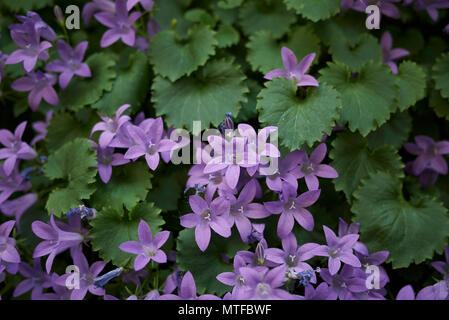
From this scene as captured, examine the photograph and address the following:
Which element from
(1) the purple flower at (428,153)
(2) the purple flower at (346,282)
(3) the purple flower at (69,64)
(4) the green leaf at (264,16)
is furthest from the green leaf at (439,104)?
(3) the purple flower at (69,64)

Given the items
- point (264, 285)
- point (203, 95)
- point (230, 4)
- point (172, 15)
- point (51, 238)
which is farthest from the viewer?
point (172, 15)

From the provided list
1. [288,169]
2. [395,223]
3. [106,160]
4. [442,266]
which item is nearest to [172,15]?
[106,160]

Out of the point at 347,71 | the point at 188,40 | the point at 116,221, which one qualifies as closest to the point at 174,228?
the point at 116,221

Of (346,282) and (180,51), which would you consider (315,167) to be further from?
(180,51)

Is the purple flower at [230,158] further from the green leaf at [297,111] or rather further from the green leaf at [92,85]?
the green leaf at [92,85]

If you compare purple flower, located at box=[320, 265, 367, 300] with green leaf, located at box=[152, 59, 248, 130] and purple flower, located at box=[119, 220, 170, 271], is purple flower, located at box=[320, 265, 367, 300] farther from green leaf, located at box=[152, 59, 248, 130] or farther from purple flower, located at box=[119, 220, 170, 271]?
green leaf, located at box=[152, 59, 248, 130]

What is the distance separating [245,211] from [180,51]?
77cm

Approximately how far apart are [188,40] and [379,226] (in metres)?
1.11

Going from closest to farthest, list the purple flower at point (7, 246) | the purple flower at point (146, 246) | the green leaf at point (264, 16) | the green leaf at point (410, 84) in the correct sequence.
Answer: the purple flower at point (146, 246), the purple flower at point (7, 246), the green leaf at point (410, 84), the green leaf at point (264, 16)

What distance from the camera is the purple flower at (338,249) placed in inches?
55.2

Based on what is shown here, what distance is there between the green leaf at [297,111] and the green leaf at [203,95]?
0.56ft

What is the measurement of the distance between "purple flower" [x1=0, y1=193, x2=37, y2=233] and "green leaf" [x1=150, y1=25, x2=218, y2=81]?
2.59 ft

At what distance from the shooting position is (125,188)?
1627 mm

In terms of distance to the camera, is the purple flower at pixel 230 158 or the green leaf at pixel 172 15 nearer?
the purple flower at pixel 230 158
